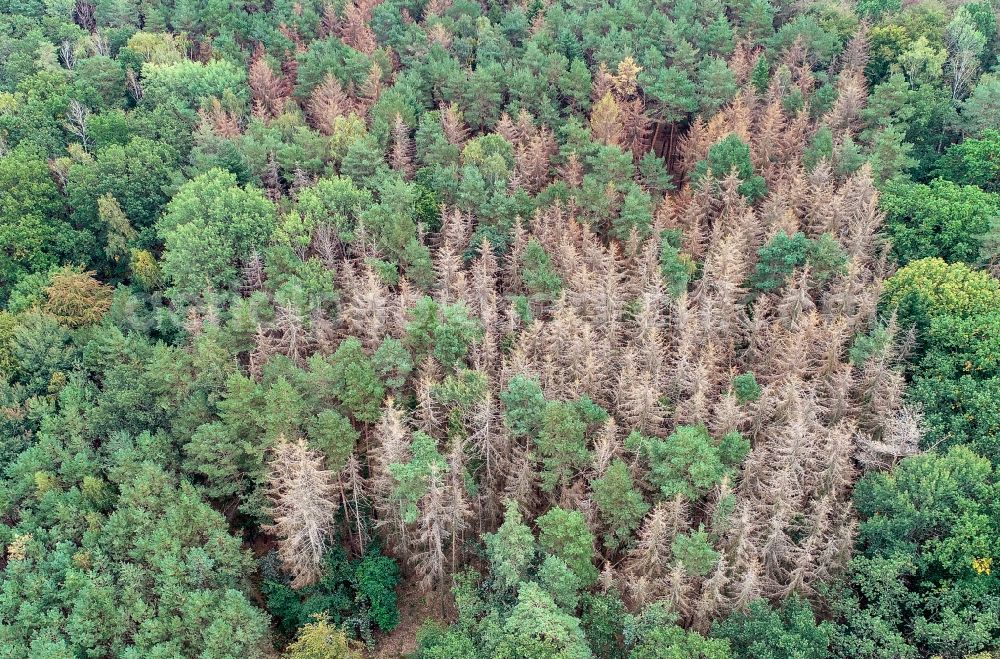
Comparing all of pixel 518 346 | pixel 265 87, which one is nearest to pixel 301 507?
pixel 518 346

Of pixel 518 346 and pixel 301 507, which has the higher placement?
pixel 518 346

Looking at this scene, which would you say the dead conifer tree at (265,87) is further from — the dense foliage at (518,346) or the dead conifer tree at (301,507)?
the dead conifer tree at (301,507)

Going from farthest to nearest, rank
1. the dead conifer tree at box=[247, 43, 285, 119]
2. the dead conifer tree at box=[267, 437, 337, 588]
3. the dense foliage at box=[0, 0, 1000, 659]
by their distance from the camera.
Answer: the dead conifer tree at box=[247, 43, 285, 119], the dead conifer tree at box=[267, 437, 337, 588], the dense foliage at box=[0, 0, 1000, 659]

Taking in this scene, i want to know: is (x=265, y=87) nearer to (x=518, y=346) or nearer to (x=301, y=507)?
(x=518, y=346)

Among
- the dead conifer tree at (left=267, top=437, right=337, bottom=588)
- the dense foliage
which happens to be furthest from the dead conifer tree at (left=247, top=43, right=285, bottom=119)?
the dead conifer tree at (left=267, top=437, right=337, bottom=588)

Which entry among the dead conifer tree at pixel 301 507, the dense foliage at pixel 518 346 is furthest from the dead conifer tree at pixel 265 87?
the dead conifer tree at pixel 301 507

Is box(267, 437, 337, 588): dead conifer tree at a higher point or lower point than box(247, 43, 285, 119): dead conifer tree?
lower

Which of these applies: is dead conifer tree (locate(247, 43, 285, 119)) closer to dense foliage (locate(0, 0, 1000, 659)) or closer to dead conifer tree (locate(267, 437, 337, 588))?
dense foliage (locate(0, 0, 1000, 659))

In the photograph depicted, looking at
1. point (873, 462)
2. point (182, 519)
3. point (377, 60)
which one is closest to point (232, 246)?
point (182, 519)

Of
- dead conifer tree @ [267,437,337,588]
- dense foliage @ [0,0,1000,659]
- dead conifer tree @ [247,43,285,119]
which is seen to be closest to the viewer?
dense foliage @ [0,0,1000,659]
